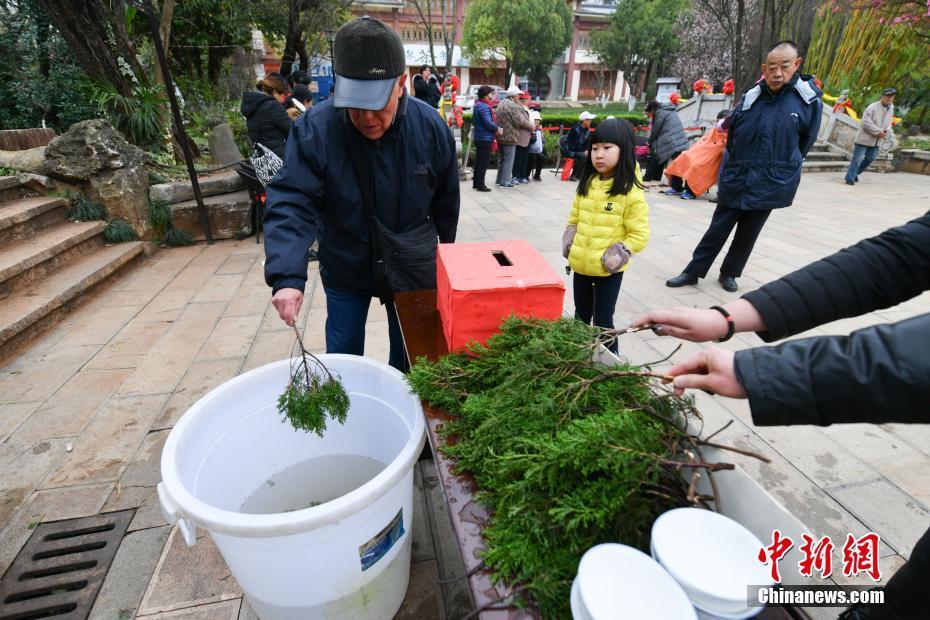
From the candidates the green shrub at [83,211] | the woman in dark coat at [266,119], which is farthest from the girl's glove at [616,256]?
the green shrub at [83,211]

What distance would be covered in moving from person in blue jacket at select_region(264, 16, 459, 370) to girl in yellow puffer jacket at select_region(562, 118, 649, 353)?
99 centimetres

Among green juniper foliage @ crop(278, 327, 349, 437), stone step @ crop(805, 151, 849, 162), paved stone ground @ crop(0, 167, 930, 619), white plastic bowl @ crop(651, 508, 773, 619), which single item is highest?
stone step @ crop(805, 151, 849, 162)

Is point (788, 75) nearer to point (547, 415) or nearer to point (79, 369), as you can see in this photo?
point (547, 415)

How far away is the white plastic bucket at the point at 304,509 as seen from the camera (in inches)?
47.7

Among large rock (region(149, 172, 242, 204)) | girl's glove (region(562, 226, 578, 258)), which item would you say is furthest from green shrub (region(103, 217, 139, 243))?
girl's glove (region(562, 226, 578, 258))

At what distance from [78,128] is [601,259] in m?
6.14

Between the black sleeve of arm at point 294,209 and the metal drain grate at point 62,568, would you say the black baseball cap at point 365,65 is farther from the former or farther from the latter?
the metal drain grate at point 62,568

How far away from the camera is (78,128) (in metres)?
5.24

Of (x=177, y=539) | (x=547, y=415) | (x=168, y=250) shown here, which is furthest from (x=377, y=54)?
(x=168, y=250)

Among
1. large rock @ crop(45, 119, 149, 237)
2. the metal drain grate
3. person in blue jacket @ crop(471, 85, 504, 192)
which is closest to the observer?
the metal drain grate

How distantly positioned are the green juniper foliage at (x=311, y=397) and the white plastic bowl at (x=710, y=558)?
1.15 metres

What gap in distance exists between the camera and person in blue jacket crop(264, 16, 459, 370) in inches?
68.0

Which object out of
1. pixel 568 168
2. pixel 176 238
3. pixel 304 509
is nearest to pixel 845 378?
pixel 304 509

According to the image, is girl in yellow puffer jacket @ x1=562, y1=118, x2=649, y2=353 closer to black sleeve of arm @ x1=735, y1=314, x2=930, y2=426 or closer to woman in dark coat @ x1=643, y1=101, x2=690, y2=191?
black sleeve of arm @ x1=735, y1=314, x2=930, y2=426
